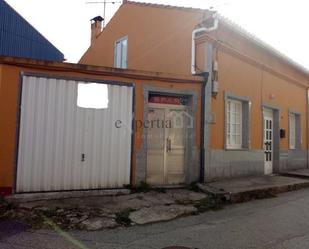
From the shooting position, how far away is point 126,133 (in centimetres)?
873

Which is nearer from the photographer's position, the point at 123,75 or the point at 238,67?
the point at 123,75

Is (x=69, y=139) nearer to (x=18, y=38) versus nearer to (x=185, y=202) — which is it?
(x=185, y=202)

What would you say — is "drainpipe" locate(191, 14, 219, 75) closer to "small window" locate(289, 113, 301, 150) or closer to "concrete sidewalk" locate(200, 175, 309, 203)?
"concrete sidewalk" locate(200, 175, 309, 203)

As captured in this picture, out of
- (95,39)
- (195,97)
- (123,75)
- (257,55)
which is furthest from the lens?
(95,39)

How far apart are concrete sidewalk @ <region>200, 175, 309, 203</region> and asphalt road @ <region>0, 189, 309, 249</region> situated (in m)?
1.29

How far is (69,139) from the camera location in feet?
26.5

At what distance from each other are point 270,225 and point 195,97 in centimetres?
428

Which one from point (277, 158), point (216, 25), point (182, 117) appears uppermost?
point (216, 25)

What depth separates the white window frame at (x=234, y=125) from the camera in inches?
447

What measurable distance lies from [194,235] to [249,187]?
4175mm

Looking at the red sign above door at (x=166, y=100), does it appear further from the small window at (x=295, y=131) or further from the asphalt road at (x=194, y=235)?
the small window at (x=295, y=131)

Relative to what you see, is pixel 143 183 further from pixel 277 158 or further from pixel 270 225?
pixel 277 158

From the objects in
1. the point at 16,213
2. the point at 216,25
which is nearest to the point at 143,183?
the point at 16,213

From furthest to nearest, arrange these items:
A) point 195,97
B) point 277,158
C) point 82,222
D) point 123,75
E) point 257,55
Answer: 1. point 277,158
2. point 257,55
3. point 195,97
4. point 123,75
5. point 82,222
